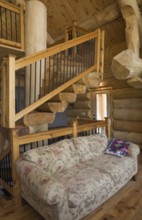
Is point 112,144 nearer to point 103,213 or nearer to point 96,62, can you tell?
point 103,213

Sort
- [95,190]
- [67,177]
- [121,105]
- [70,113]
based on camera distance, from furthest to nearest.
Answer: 1. [70,113]
2. [121,105]
3. [67,177]
4. [95,190]

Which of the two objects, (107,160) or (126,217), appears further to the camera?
(107,160)

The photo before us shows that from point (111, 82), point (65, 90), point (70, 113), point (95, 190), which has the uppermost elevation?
point (111, 82)

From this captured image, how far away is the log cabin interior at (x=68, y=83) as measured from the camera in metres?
2.23

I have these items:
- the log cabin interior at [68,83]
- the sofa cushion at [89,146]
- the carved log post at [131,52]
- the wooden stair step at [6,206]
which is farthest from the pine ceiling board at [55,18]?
the wooden stair step at [6,206]

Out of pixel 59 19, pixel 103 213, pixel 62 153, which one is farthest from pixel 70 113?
pixel 103 213

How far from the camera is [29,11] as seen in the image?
3.36 meters

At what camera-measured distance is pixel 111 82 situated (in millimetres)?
5684

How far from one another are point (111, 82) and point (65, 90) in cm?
288

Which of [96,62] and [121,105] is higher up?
[96,62]

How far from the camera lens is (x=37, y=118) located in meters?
2.77

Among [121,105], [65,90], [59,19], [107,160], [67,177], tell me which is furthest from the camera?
[59,19]

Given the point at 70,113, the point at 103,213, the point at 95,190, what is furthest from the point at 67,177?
the point at 70,113

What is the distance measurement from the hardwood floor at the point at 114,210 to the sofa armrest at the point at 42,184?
0.49 metres
